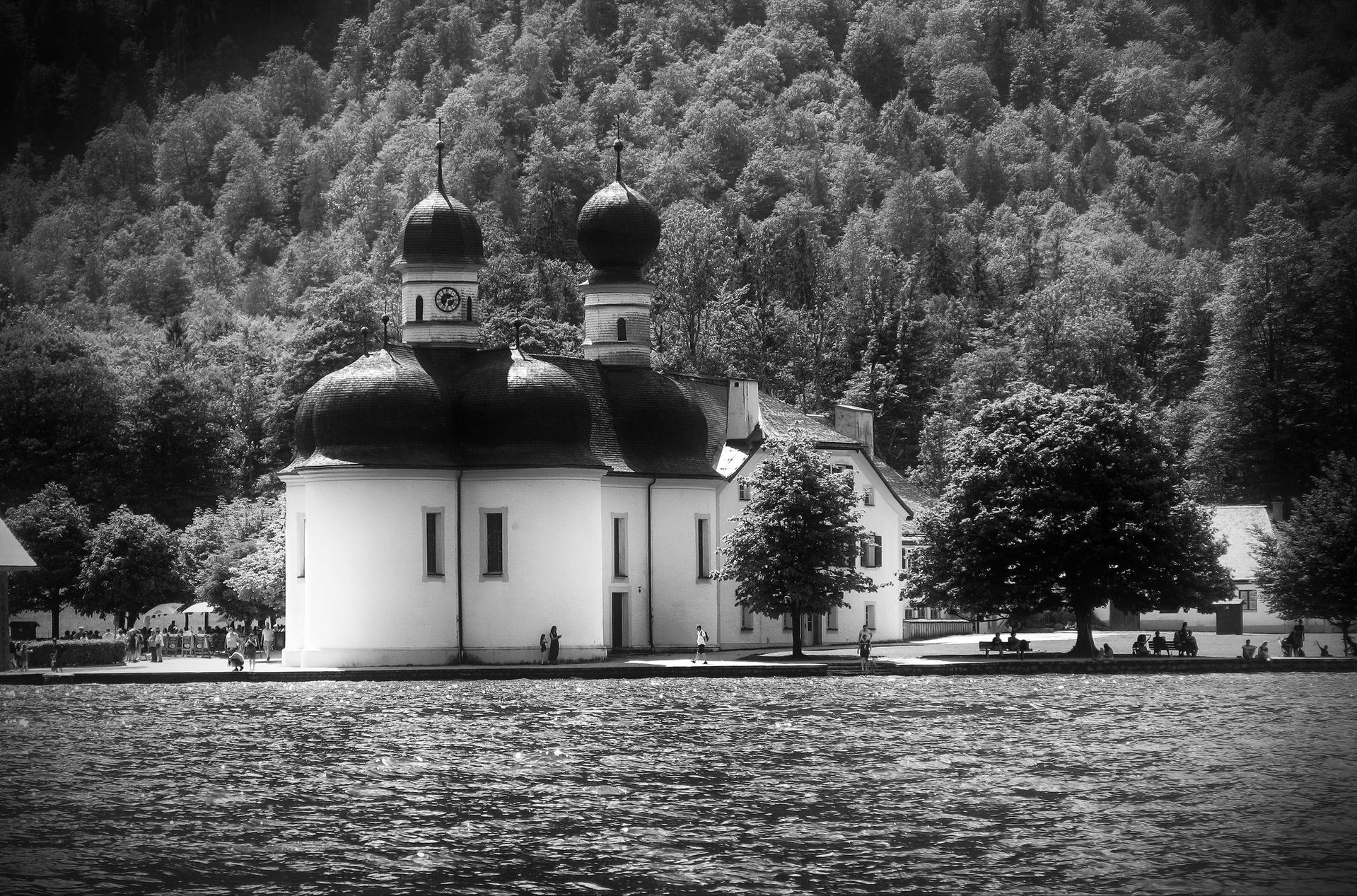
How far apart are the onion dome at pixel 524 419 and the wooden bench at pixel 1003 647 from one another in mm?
14769

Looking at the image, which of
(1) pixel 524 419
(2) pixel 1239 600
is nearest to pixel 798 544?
(1) pixel 524 419

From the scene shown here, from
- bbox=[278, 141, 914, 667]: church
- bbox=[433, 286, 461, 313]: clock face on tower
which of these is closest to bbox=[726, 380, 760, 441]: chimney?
bbox=[278, 141, 914, 667]: church

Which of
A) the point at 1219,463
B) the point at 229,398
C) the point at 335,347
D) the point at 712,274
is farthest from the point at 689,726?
the point at 229,398

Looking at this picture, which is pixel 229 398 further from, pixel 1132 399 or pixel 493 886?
pixel 493 886

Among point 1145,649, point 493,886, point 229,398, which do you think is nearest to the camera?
point 493,886

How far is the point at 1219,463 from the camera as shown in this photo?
11225 centimetres

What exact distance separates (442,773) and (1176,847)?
49.9 ft

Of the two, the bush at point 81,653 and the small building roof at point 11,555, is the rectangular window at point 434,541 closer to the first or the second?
the bush at point 81,653

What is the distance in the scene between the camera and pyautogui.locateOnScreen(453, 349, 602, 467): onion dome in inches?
2820

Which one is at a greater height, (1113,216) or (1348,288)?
(1113,216)

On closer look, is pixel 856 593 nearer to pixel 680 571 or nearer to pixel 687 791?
pixel 680 571

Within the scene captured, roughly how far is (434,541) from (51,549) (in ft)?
113

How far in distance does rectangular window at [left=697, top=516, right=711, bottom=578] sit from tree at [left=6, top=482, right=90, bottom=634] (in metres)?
33.7

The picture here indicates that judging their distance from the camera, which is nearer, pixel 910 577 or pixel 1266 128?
pixel 910 577
